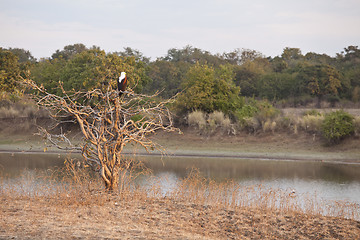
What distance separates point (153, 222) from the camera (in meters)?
7.94

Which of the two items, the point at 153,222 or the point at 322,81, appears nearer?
the point at 153,222

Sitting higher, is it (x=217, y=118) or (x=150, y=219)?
(x=217, y=118)

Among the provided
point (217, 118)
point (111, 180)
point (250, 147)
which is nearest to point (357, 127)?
point (250, 147)

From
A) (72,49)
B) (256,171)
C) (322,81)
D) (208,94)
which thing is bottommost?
(256,171)

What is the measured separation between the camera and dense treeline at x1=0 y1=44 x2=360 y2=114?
2761cm

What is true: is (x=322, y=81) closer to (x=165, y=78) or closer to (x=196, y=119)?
(x=196, y=119)

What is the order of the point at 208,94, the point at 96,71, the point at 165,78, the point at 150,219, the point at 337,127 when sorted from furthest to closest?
the point at 165,78, the point at 208,94, the point at 96,71, the point at 337,127, the point at 150,219

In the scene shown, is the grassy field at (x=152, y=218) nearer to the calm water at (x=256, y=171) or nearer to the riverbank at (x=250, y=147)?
the calm water at (x=256, y=171)

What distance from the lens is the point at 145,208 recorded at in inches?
352

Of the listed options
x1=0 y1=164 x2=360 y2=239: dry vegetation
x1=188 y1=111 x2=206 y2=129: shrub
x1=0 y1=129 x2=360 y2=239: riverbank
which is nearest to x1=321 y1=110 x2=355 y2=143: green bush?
x1=188 y1=111 x2=206 y2=129: shrub

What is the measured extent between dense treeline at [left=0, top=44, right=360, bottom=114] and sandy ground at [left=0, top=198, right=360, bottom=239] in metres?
8.17

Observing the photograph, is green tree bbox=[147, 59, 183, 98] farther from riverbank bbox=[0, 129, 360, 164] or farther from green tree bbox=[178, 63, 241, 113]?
riverbank bbox=[0, 129, 360, 164]

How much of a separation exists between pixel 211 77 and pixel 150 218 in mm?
21364

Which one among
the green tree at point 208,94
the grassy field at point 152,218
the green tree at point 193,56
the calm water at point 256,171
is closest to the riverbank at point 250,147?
the calm water at point 256,171
